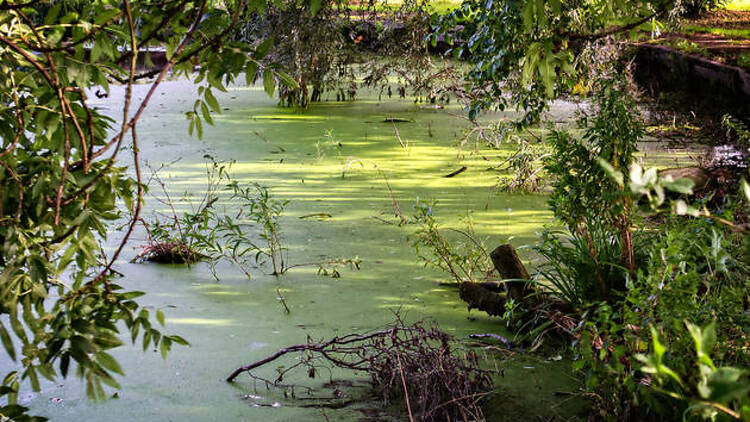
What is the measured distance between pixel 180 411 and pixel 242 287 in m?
0.98

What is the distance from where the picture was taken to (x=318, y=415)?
2.12m

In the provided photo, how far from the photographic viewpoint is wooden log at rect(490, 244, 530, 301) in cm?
270

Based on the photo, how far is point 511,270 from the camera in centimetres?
276

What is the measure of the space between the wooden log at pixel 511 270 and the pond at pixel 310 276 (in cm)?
13

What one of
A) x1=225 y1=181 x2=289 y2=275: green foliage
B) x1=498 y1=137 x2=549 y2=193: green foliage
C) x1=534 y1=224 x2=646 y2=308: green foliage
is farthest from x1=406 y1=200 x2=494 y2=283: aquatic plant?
x1=498 y1=137 x2=549 y2=193: green foliage

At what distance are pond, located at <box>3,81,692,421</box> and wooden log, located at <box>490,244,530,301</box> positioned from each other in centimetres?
13

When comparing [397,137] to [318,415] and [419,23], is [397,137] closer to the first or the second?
[419,23]

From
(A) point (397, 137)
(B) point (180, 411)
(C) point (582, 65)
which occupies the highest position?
(C) point (582, 65)

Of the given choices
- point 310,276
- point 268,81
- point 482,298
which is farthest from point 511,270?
point 268,81

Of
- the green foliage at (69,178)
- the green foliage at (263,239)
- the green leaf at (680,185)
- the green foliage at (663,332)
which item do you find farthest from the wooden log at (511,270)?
the green leaf at (680,185)

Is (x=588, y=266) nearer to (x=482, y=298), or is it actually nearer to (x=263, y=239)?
(x=482, y=298)

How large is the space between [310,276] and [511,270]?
838 mm

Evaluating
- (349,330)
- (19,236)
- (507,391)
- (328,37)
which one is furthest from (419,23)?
(19,236)

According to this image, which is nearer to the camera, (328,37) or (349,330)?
(349,330)
